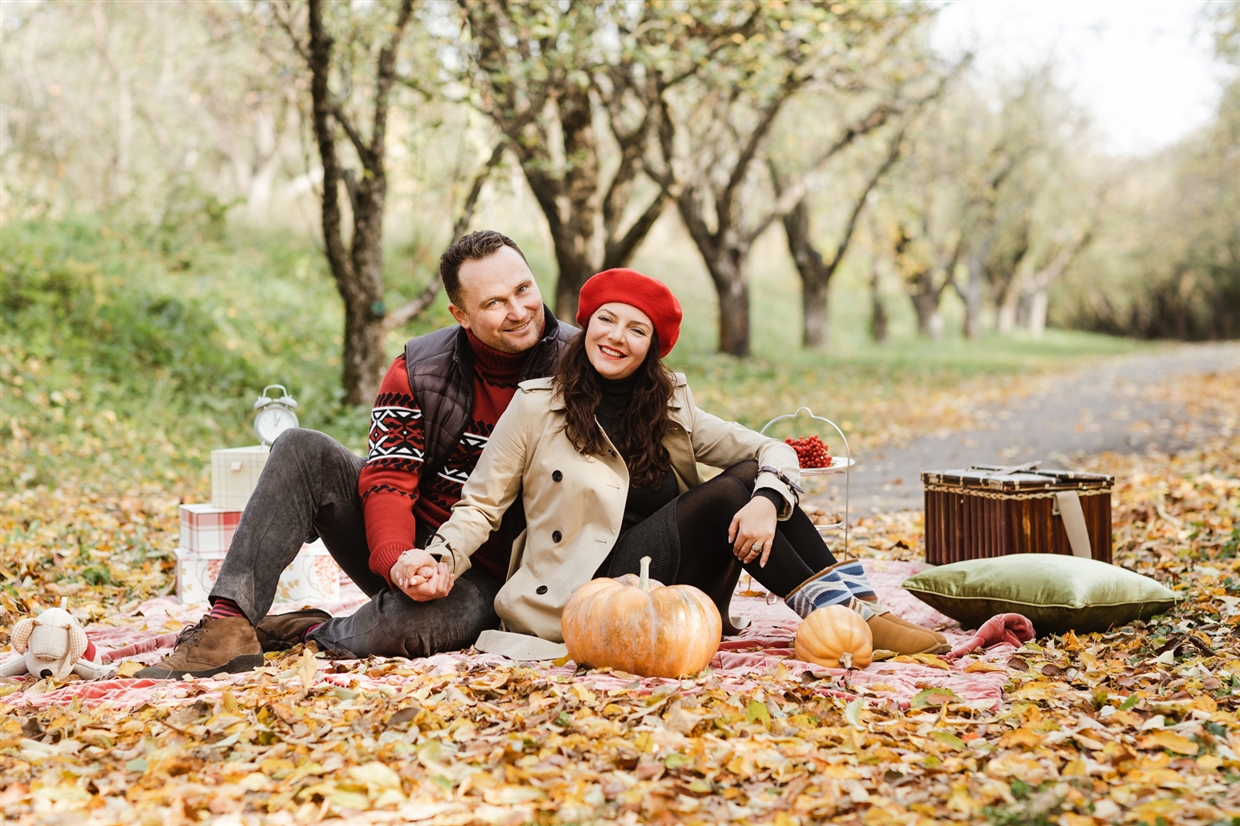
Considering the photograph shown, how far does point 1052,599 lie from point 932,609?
69 centimetres

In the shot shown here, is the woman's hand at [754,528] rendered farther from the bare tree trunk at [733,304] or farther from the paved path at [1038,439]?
the bare tree trunk at [733,304]

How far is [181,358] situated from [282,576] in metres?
6.78

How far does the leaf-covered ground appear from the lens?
7.73 feet

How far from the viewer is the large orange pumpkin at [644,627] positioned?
10.7ft

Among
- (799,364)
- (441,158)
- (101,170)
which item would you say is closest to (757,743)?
(441,158)

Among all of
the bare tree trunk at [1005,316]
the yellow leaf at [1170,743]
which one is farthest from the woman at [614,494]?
the bare tree trunk at [1005,316]

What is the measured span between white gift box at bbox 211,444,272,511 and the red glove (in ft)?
10.0

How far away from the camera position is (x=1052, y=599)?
3.84 m

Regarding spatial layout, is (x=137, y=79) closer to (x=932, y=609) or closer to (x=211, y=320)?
(x=211, y=320)

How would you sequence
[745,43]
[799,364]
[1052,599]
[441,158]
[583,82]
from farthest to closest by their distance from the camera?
[799,364], [441,158], [745,43], [583,82], [1052,599]

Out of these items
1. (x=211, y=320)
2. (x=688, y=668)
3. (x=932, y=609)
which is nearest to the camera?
(x=688, y=668)

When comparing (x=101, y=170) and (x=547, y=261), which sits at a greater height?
(x=101, y=170)

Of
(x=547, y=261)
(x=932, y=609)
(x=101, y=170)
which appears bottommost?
(x=932, y=609)

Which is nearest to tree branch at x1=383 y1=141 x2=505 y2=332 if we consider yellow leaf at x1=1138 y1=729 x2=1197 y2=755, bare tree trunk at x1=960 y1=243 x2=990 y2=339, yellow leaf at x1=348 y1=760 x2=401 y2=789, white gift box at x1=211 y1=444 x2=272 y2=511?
white gift box at x1=211 y1=444 x2=272 y2=511
